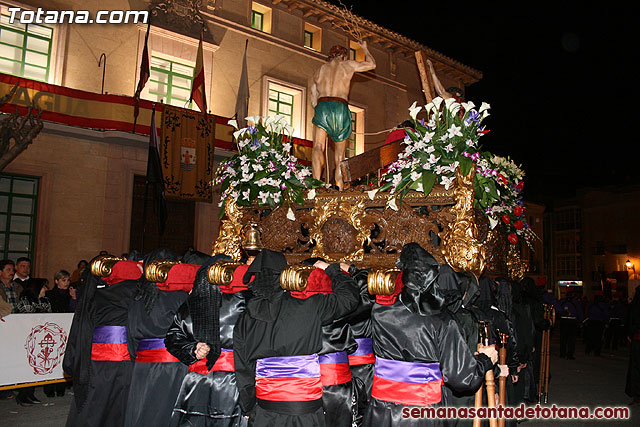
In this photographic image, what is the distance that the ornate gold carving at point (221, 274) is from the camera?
393 centimetres

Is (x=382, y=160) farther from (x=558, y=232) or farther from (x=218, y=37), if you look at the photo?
(x=558, y=232)

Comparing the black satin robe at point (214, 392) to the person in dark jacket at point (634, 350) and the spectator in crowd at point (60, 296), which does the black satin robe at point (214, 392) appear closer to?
the spectator in crowd at point (60, 296)

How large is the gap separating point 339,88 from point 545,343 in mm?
5537

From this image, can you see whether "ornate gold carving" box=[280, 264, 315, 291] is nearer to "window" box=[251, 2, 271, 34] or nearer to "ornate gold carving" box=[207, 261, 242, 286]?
"ornate gold carving" box=[207, 261, 242, 286]

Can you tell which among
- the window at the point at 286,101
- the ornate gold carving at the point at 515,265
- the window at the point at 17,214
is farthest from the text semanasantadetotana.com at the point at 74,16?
the ornate gold carving at the point at 515,265

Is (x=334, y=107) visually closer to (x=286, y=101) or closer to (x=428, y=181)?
(x=428, y=181)

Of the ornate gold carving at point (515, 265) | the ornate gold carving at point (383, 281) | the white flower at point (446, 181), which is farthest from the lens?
the ornate gold carving at point (515, 265)

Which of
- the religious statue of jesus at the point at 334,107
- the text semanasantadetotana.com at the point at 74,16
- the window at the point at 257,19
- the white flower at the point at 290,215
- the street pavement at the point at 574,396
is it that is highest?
the window at the point at 257,19

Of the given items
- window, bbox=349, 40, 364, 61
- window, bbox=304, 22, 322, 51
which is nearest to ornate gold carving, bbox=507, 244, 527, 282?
window, bbox=304, 22, 322, 51

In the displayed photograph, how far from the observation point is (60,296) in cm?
796

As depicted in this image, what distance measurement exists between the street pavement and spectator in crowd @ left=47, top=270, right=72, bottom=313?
1.35m

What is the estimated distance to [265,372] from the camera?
11.2 feet

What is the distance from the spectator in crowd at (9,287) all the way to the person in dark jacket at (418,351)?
227 inches

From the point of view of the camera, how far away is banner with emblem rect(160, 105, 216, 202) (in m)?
13.0
